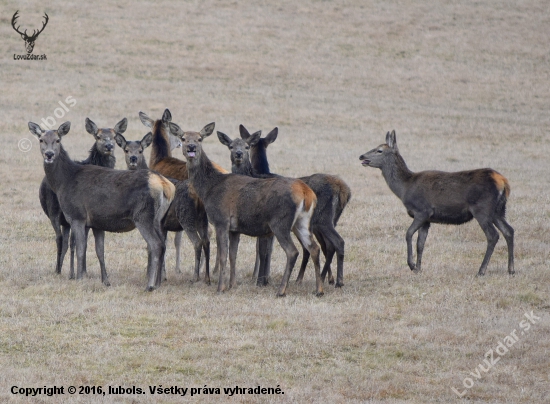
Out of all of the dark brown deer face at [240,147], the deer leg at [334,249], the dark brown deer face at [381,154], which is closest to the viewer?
the deer leg at [334,249]

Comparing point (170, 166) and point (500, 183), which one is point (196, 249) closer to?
point (170, 166)

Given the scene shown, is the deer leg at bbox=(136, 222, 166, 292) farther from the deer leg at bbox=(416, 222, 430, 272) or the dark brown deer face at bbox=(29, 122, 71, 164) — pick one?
the deer leg at bbox=(416, 222, 430, 272)

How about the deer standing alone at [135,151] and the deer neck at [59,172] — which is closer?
the deer neck at [59,172]

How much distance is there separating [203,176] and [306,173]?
12.5 meters

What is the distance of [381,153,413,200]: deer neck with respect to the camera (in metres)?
14.5

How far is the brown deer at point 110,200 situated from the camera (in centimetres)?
1220

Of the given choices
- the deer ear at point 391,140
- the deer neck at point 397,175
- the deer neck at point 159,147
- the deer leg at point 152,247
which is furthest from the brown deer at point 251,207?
the deer ear at point 391,140

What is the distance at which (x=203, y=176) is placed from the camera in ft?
42.1

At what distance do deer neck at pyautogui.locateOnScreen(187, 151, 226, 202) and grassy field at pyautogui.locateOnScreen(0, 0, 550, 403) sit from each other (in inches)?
56.6

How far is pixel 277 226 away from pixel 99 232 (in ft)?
9.37

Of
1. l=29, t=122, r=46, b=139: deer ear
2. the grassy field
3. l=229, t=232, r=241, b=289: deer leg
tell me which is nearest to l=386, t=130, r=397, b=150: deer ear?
the grassy field

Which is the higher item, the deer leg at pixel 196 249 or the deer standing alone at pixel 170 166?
the deer standing alone at pixel 170 166

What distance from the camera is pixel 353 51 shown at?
163 feet

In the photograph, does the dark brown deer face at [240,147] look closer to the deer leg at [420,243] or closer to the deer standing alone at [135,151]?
the deer standing alone at [135,151]
